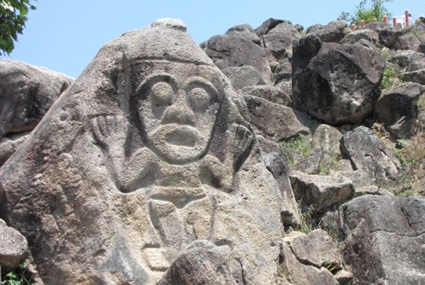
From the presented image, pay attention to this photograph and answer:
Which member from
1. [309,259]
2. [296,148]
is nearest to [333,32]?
[296,148]

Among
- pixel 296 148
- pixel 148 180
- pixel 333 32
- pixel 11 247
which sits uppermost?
pixel 333 32

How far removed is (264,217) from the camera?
26.2 feet

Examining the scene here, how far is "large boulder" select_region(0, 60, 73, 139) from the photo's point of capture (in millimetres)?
9367

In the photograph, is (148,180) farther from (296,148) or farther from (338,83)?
(338,83)

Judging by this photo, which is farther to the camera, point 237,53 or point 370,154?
point 237,53

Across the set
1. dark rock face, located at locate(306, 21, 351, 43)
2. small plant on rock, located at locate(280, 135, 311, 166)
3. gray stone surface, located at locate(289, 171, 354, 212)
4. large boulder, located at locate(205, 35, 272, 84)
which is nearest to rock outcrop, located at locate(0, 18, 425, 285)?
gray stone surface, located at locate(289, 171, 354, 212)

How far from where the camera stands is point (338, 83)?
1725 cm

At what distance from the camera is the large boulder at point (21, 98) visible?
9367 millimetres

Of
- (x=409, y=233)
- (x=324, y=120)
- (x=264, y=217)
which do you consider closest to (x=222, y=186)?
(x=264, y=217)

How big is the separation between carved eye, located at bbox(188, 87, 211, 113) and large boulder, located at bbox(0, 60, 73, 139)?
6.24 feet

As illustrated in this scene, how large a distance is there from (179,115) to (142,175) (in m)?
0.61

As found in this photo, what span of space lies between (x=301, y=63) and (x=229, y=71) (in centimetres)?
270

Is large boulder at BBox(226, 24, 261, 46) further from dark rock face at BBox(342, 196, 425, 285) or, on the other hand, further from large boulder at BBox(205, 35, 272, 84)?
dark rock face at BBox(342, 196, 425, 285)

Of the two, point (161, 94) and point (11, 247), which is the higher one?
point (161, 94)
